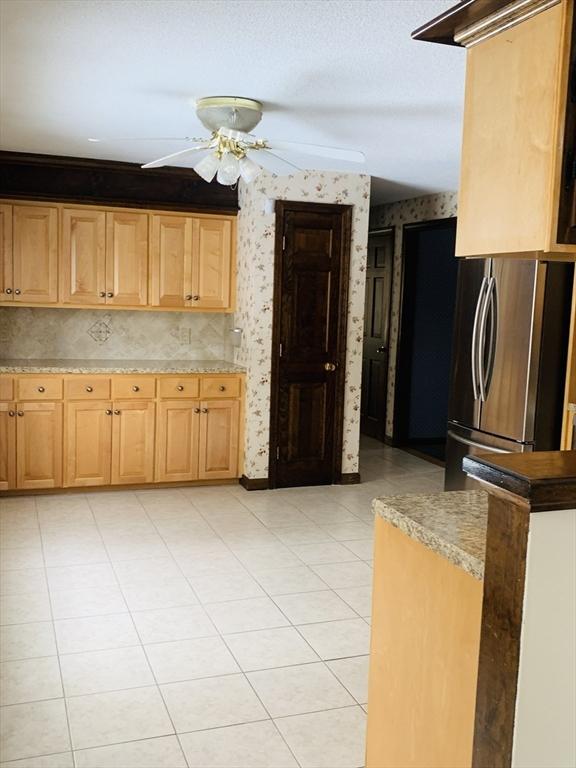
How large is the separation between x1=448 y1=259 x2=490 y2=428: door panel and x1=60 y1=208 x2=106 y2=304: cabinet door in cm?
258

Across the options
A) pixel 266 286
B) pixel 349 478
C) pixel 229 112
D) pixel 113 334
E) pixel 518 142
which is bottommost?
pixel 349 478

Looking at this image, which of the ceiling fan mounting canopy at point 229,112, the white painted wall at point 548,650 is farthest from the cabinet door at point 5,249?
the white painted wall at point 548,650

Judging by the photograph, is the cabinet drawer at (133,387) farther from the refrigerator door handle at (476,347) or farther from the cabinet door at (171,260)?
the refrigerator door handle at (476,347)

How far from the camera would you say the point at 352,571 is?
4.26m

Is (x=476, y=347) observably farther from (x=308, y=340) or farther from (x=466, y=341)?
(x=308, y=340)

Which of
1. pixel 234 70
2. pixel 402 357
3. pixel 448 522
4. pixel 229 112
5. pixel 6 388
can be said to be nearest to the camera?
pixel 448 522

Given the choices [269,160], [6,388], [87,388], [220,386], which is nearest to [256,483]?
[220,386]

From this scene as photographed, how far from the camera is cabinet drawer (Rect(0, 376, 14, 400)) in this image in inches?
208

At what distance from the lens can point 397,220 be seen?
7.43 m

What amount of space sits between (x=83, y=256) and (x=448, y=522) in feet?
14.4

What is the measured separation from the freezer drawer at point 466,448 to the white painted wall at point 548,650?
2.98 m

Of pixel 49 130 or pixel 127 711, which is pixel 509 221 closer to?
pixel 127 711

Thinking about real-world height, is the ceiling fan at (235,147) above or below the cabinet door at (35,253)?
above

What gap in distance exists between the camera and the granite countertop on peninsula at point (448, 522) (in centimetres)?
168
